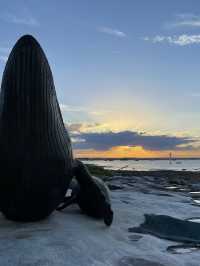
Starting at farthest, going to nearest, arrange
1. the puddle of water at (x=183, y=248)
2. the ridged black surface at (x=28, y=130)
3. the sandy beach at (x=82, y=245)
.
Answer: the ridged black surface at (x=28, y=130)
the puddle of water at (x=183, y=248)
the sandy beach at (x=82, y=245)

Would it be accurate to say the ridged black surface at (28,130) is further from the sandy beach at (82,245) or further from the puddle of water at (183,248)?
the puddle of water at (183,248)

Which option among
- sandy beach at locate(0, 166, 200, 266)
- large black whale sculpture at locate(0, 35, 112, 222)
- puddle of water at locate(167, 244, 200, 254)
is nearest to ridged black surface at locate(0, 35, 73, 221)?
large black whale sculpture at locate(0, 35, 112, 222)

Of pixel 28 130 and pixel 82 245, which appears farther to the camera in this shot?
pixel 28 130

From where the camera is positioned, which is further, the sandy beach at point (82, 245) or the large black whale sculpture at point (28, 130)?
the large black whale sculpture at point (28, 130)

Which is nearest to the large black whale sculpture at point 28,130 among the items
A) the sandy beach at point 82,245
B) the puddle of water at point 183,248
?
the sandy beach at point 82,245

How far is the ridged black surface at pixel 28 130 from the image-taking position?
7.87m

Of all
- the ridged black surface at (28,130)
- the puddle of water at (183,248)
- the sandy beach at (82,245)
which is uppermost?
the ridged black surface at (28,130)

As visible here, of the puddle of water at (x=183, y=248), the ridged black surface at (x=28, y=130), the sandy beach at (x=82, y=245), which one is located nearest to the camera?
the sandy beach at (x=82, y=245)

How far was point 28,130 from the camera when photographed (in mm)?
7848

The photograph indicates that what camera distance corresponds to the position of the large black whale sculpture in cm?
787

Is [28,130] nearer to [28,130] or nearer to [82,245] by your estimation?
[28,130]

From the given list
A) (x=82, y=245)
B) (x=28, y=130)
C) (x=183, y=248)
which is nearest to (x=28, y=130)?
(x=28, y=130)

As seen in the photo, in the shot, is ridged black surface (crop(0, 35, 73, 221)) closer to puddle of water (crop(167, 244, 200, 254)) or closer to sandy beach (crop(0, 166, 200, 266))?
sandy beach (crop(0, 166, 200, 266))

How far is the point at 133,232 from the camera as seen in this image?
28.8ft
